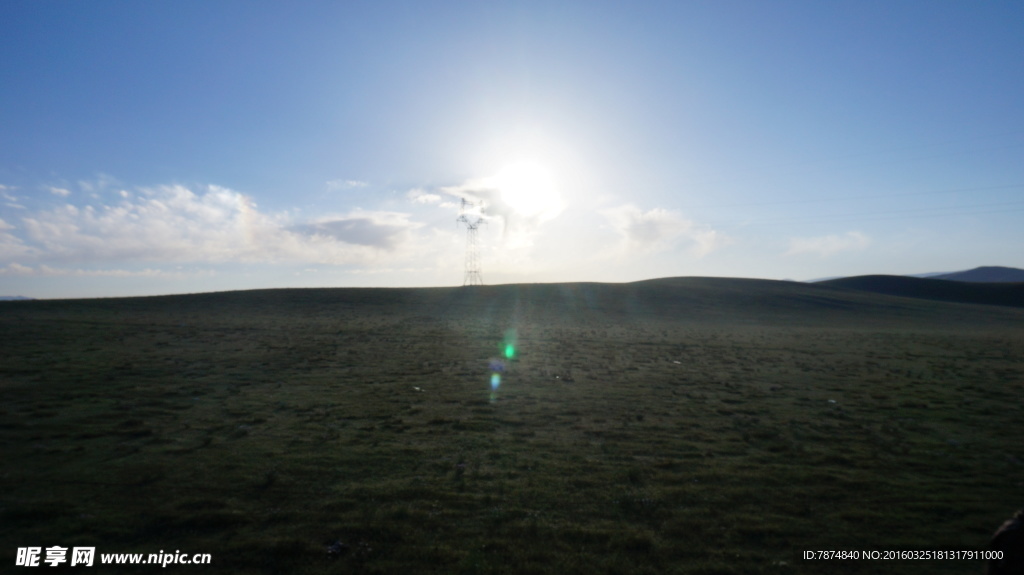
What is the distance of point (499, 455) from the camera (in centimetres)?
1346

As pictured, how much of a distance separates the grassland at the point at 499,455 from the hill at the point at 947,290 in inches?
3773

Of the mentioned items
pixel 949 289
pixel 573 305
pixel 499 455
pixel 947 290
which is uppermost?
pixel 949 289

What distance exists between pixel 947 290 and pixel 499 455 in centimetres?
14095

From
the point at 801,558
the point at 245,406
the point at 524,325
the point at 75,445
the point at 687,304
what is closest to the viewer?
the point at 801,558

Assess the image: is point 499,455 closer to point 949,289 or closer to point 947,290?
point 947,290

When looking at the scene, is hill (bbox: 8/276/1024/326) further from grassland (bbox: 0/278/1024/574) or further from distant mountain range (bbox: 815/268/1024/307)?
distant mountain range (bbox: 815/268/1024/307)

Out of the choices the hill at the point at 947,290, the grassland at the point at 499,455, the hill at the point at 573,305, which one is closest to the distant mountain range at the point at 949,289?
the hill at the point at 947,290

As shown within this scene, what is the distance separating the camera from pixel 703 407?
1931 centimetres

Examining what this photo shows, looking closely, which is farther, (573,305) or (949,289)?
(949,289)

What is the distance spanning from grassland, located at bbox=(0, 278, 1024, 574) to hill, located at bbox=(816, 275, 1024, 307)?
95.8 m

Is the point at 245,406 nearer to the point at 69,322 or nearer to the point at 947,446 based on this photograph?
the point at 947,446

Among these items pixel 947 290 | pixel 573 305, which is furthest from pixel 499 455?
pixel 947 290

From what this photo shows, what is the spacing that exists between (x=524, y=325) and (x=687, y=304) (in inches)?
1356

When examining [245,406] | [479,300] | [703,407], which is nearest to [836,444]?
[703,407]
